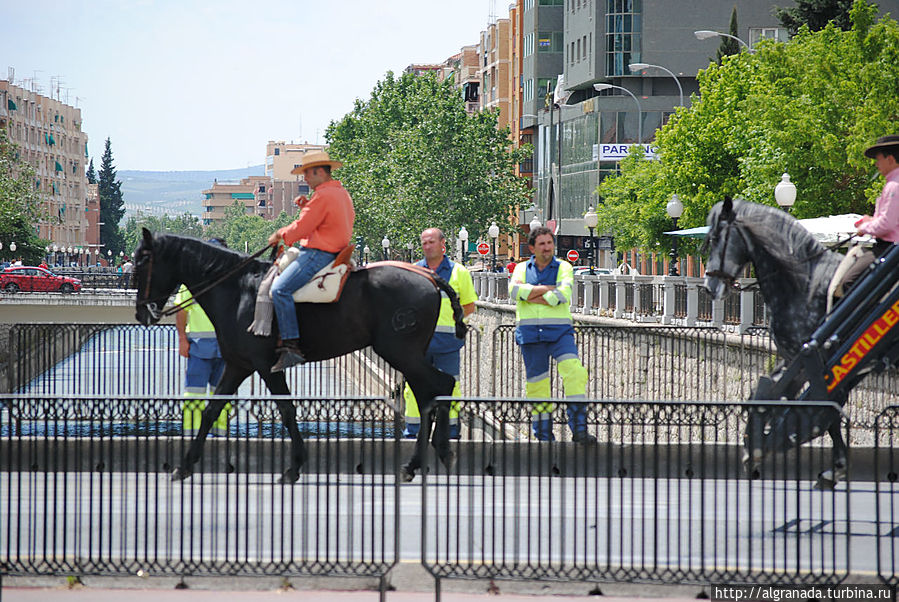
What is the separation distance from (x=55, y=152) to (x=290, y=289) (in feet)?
562

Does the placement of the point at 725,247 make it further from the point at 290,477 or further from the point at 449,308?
the point at 290,477

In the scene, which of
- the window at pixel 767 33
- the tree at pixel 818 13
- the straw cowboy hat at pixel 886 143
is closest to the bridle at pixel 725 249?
the straw cowboy hat at pixel 886 143

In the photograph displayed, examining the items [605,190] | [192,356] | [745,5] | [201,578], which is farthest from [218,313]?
[745,5]

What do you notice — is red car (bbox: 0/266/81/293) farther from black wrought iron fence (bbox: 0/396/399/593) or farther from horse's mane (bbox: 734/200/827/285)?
black wrought iron fence (bbox: 0/396/399/593)

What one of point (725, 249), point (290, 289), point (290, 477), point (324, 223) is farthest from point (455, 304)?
point (290, 477)

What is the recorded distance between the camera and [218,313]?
11383mm

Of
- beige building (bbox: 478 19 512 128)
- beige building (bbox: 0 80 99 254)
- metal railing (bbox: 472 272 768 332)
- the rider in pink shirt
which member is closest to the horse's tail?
the rider in pink shirt

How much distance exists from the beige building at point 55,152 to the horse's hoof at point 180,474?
142756 mm

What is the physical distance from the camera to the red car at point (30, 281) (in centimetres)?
7519

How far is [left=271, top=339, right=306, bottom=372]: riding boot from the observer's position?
11.0 metres

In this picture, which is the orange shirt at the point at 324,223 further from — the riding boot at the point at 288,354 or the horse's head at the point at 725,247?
the horse's head at the point at 725,247

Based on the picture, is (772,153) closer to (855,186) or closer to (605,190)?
(855,186)

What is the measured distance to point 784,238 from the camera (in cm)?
1089

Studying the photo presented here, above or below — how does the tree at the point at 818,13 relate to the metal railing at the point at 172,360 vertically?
above
